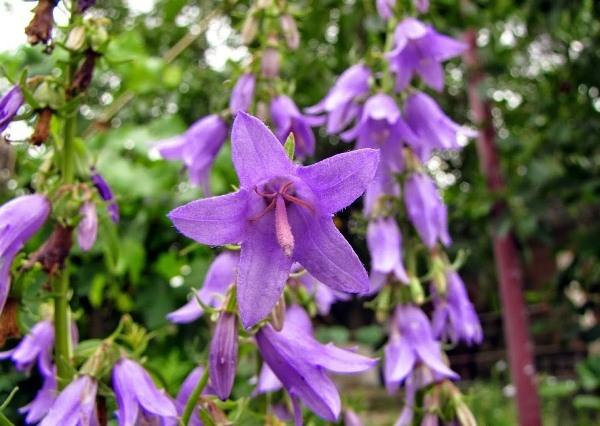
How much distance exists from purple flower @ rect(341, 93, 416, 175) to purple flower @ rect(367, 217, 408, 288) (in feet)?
0.24

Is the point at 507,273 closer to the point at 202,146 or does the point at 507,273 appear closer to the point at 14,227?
the point at 202,146

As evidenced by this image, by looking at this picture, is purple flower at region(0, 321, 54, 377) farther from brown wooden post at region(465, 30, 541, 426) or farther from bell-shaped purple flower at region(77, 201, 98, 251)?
brown wooden post at region(465, 30, 541, 426)

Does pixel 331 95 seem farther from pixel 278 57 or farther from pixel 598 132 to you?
pixel 598 132

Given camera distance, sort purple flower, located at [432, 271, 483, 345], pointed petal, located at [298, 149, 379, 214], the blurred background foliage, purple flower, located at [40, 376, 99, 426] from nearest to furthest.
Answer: pointed petal, located at [298, 149, 379, 214], purple flower, located at [40, 376, 99, 426], purple flower, located at [432, 271, 483, 345], the blurred background foliage

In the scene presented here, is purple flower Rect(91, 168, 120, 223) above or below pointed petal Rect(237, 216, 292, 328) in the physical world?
below

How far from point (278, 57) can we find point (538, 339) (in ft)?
20.0

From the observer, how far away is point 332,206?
484 millimetres

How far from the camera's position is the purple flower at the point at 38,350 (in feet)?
2.30

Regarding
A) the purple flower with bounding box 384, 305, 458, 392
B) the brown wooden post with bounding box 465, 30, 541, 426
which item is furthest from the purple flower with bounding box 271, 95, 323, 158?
the brown wooden post with bounding box 465, 30, 541, 426

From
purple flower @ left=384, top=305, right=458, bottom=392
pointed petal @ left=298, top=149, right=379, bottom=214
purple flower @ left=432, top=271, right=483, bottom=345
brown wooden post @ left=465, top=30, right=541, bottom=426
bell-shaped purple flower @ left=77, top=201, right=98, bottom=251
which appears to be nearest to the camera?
pointed petal @ left=298, top=149, right=379, bottom=214

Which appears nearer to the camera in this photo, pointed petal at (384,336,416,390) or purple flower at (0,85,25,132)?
purple flower at (0,85,25,132)

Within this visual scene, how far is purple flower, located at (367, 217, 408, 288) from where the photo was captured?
937 mm

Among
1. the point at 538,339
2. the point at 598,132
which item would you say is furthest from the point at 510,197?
the point at 538,339

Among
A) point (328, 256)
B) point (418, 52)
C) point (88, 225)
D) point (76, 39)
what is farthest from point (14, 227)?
point (418, 52)
